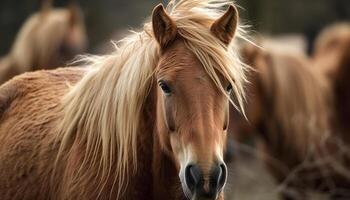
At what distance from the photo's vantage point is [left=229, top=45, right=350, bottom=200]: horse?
28.2 ft

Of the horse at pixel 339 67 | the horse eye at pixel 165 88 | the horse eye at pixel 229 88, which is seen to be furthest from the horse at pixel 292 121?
the horse eye at pixel 165 88

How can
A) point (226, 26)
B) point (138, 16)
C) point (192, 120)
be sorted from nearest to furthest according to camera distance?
point (192, 120) < point (226, 26) < point (138, 16)

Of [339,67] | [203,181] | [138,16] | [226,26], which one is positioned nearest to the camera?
[203,181]

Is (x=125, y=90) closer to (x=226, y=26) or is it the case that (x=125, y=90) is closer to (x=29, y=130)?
(x=226, y=26)

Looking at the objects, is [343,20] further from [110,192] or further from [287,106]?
[110,192]

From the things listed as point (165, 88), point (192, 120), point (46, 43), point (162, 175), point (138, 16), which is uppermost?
point (165, 88)

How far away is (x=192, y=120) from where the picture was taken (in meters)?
3.97

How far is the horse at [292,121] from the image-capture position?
8.59 meters

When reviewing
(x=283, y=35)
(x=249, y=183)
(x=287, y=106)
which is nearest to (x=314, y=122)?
(x=287, y=106)

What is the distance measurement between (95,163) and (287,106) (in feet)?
15.9

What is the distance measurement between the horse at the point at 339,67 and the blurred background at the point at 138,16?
429cm

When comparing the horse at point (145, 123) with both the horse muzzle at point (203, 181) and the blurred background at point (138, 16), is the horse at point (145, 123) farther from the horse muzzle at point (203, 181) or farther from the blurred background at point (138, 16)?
the blurred background at point (138, 16)

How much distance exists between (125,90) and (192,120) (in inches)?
22.1

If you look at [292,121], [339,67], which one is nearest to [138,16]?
[339,67]
